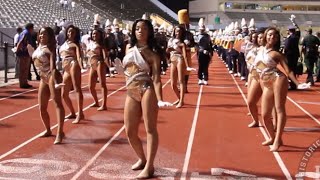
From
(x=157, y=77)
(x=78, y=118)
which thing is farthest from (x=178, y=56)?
(x=157, y=77)

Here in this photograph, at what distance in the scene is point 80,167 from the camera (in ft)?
17.1

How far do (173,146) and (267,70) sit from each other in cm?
150

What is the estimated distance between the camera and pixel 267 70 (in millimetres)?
6008

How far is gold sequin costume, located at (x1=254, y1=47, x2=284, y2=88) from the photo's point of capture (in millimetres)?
5957

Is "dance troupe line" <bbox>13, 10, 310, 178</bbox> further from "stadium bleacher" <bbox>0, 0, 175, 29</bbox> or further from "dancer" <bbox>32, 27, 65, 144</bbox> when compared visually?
"stadium bleacher" <bbox>0, 0, 175, 29</bbox>

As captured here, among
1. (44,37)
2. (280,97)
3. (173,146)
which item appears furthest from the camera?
(44,37)

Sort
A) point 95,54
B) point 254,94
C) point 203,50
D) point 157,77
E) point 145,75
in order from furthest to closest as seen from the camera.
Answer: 1. point 203,50
2. point 95,54
3. point 254,94
4. point 145,75
5. point 157,77

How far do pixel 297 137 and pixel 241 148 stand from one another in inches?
44.8

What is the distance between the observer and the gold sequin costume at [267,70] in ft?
19.5

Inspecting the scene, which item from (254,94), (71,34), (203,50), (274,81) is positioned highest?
(71,34)

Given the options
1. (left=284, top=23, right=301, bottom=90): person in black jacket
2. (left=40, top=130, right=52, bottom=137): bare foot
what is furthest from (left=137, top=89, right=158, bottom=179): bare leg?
(left=284, top=23, right=301, bottom=90): person in black jacket

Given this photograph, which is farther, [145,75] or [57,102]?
[57,102]

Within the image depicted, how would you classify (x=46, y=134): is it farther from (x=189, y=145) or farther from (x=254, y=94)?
(x=254, y=94)

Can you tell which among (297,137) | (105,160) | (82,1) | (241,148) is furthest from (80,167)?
(82,1)
